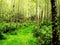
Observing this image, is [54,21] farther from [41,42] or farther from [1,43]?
[1,43]

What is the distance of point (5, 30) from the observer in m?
22.3

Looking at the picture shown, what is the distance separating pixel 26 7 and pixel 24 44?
4331 cm

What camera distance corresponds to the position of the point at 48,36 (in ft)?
45.3

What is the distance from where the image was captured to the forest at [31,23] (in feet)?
35.3

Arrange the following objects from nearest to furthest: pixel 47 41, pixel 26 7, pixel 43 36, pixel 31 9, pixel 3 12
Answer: pixel 47 41, pixel 43 36, pixel 3 12, pixel 31 9, pixel 26 7

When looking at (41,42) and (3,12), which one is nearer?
(41,42)

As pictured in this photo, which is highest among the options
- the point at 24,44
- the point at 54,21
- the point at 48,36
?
the point at 54,21

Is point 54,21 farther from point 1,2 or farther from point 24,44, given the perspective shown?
point 1,2

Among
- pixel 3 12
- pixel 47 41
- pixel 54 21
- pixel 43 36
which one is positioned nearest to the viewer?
pixel 54 21

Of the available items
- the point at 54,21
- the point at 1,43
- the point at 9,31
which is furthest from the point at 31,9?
the point at 54,21

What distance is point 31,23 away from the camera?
3609cm

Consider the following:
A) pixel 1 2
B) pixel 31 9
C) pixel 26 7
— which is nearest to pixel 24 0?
pixel 26 7

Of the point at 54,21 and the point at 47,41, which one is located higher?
the point at 54,21

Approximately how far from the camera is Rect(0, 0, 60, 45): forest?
10.8m
